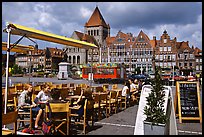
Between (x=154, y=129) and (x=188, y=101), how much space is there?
4.19m

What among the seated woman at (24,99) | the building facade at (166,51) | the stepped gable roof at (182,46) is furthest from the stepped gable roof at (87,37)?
the seated woman at (24,99)

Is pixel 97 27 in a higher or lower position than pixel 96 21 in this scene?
lower

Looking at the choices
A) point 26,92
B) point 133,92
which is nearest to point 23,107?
point 26,92

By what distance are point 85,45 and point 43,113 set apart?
5.12m

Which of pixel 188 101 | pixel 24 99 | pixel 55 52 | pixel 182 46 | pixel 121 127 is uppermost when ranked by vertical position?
pixel 55 52

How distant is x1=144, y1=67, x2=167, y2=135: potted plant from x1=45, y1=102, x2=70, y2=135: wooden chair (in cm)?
208

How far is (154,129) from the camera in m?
4.80

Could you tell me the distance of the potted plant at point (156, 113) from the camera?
4.77 m

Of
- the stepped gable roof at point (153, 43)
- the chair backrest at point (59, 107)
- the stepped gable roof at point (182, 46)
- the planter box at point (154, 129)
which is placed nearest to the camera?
the planter box at point (154, 129)

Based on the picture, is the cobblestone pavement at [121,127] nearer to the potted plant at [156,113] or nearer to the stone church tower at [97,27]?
the potted plant at [156,113]

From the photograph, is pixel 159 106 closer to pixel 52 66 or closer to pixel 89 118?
pixel 89 118

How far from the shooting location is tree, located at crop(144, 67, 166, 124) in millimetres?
4805

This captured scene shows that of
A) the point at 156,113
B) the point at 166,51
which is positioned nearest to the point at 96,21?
the point at 166,51

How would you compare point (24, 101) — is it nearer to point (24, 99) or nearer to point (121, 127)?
point (24, 99)
